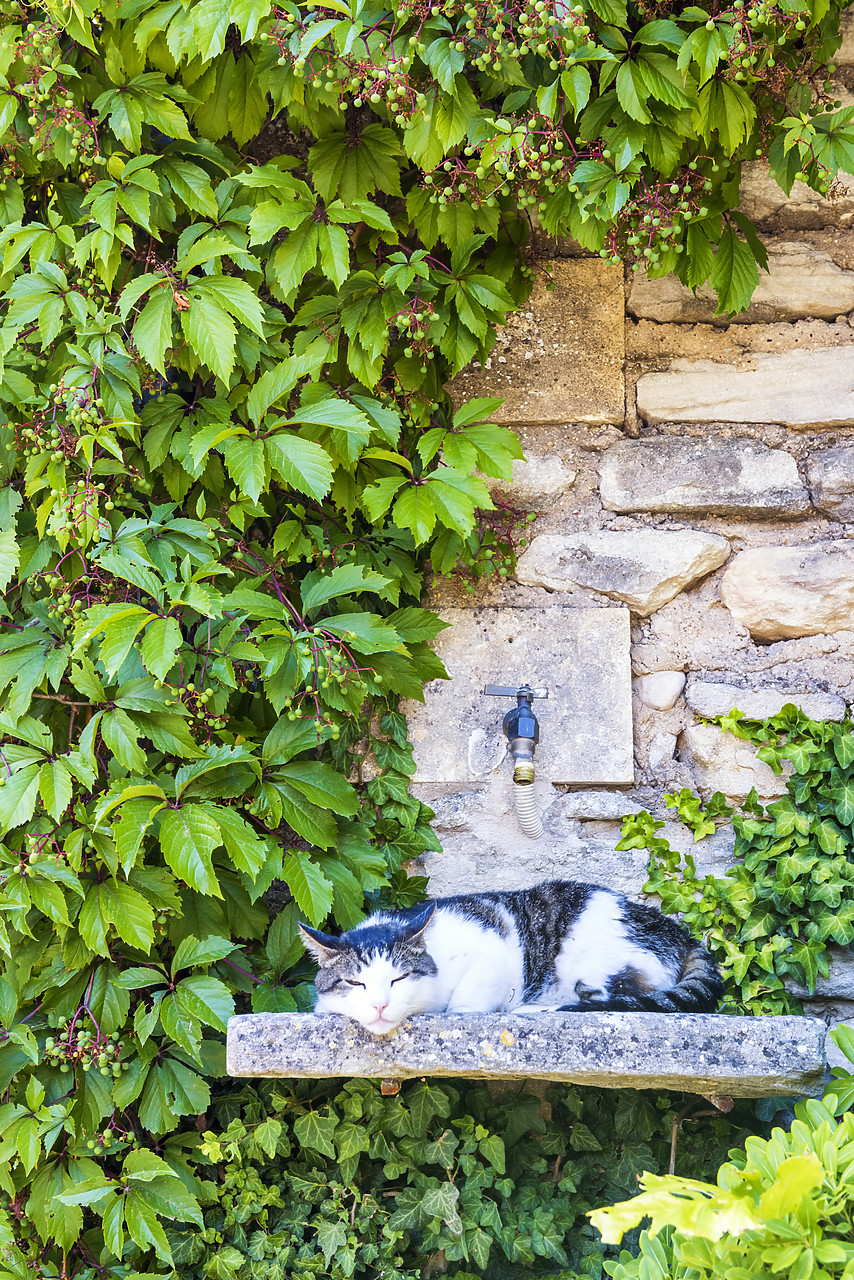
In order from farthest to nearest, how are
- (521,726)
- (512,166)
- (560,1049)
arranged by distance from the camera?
(521,726), (512,166), (560,1049)

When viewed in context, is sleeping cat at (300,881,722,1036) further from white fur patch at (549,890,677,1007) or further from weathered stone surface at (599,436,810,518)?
weathered stone surface at (599,436,810,518)

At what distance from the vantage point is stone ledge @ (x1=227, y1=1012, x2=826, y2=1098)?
132 cm

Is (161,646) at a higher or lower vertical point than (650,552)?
lower

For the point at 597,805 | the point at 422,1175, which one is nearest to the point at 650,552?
the point at 597,805

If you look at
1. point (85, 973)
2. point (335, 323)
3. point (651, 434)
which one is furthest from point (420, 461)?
point (85, 973)

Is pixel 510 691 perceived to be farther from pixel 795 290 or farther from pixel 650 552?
pixel 795 290

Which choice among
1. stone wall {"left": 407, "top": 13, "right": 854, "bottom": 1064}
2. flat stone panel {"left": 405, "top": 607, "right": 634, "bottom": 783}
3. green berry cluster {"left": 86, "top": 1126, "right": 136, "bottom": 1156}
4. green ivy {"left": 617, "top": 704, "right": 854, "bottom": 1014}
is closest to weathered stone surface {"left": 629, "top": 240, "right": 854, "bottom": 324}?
stone wall {"left": 407, "top": 13, "right": 854, "bottom": 1064}

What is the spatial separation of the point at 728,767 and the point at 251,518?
1106 mm

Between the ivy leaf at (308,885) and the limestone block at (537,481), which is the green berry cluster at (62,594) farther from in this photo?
the limestone block at (537,481)

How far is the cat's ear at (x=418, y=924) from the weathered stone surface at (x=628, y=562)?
74 centimetres

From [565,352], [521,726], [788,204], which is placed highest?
A: [788,204]

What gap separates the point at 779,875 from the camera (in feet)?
5.38

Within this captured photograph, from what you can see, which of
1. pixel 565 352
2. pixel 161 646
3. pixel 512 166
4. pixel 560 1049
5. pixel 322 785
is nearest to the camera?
pixel 560 1049

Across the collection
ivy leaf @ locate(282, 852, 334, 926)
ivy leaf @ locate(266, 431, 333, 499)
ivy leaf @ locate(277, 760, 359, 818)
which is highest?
ivy leaf @ locate(266, 431, 333, 499)
